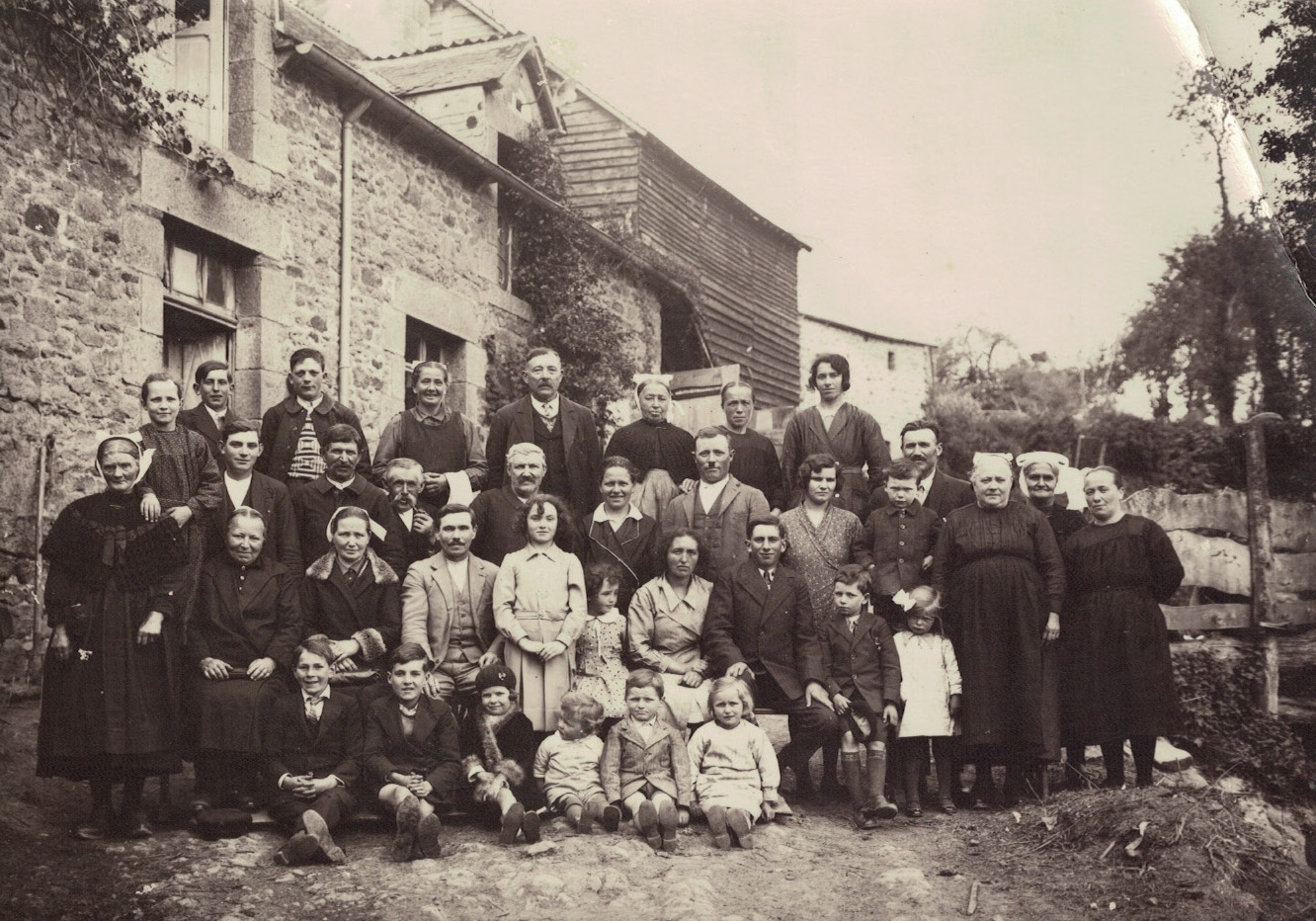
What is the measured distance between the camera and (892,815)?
4832 millimetres

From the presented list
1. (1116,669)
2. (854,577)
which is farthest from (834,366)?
(1116,669)

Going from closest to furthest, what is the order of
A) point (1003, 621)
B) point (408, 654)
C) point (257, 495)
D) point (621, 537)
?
1. point (408, 654)
2. point (257, 495)
3. point (1003, 621)
4. point (621, 537)

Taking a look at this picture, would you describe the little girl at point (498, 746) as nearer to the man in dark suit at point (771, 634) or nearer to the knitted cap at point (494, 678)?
the knitted cap at point (494, 678)

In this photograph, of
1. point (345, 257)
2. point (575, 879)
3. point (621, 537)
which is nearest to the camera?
point (575, 879)

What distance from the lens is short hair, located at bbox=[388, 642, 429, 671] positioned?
4.53 metres

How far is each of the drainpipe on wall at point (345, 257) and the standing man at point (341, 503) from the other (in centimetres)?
308

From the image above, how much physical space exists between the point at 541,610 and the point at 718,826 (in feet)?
4.02

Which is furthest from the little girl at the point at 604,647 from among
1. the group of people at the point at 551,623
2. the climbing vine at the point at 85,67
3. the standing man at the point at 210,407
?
the climbing vine at the point at 85,67

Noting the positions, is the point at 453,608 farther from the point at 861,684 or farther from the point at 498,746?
the point at 861,684

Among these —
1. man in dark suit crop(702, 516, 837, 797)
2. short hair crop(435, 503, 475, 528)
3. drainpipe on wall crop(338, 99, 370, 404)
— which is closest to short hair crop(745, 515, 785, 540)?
man in dark suit crop(702, 516, 837, 797)

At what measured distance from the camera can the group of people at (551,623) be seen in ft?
14.2

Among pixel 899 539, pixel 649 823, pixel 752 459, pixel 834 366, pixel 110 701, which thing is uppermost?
pixel 834 366

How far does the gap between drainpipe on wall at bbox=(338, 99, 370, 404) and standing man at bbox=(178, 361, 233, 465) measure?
2800 millimetres

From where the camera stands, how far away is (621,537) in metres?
5.42
